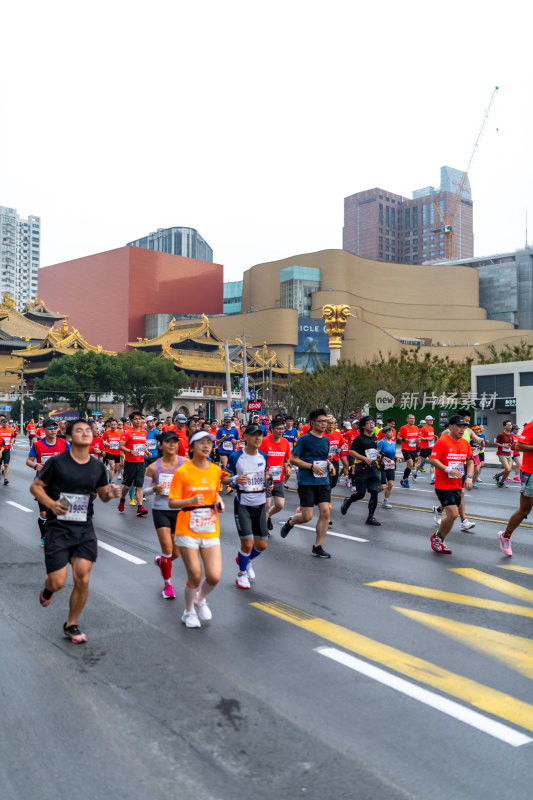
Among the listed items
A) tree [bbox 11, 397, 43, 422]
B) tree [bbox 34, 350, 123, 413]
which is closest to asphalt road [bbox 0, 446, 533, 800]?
tree [bbox 34, 350, 123, 413]

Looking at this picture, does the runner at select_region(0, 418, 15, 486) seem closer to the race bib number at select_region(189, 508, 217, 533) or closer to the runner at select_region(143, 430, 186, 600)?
the runner at select_region(143, 430, 186, 600)

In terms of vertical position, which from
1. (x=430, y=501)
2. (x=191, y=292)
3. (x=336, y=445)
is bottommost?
(x=430, y=501)

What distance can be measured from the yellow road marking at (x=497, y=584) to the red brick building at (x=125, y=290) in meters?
101

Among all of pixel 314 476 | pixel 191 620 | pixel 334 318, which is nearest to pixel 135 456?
pixel 314 476

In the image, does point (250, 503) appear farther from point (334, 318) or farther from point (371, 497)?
point (334, 318)

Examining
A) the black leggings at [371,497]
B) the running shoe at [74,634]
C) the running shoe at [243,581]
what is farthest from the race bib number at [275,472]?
the running shoe at [74,634]

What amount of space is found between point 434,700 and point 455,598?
251 centimetres

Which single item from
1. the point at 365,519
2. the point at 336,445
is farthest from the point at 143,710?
the point at 336,445

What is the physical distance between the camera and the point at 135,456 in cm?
1237

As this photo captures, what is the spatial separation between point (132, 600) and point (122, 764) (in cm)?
→ 312

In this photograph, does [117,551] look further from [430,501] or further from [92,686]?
[430,501]

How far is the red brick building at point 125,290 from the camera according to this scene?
10806cm

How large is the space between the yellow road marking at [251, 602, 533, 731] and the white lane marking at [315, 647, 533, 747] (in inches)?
4.2

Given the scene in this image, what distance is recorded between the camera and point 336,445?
1423 centimetres
